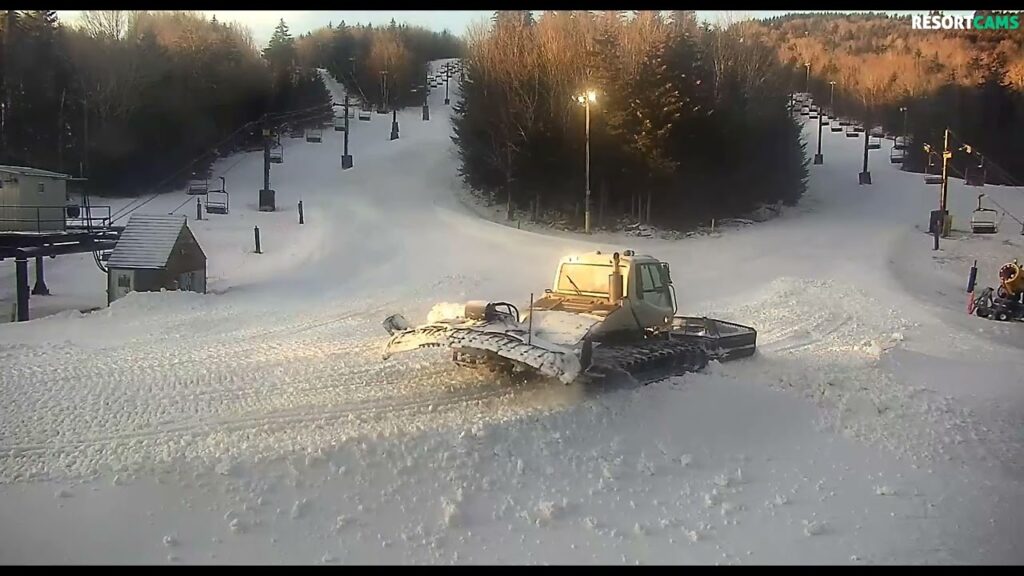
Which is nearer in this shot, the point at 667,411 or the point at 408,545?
the point at 408,545

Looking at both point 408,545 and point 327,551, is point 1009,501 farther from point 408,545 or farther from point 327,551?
point 327,551

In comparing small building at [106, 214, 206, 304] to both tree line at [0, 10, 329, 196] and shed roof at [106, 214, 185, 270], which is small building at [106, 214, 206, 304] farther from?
tree line at [0, 10, 329, 196]

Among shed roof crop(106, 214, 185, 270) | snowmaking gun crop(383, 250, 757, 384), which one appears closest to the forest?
shed roof crop(106, 214, 185, 270)

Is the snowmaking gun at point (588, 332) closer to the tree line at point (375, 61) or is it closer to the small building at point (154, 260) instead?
the small building at point (154, 260)

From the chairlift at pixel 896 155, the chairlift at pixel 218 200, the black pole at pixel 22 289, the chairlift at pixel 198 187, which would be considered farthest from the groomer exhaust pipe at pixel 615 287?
the chairlift at pixel 896 155

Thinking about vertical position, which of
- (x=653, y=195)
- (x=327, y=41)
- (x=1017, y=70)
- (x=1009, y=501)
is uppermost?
(x=327, y=41)

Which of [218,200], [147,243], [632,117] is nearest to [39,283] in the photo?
[147,243]

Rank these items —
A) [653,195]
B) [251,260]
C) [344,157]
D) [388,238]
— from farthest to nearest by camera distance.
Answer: [344,157] < [653,195] < [388,238] < [251,260]

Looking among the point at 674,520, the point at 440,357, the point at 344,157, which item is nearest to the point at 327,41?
the point at 344,157
